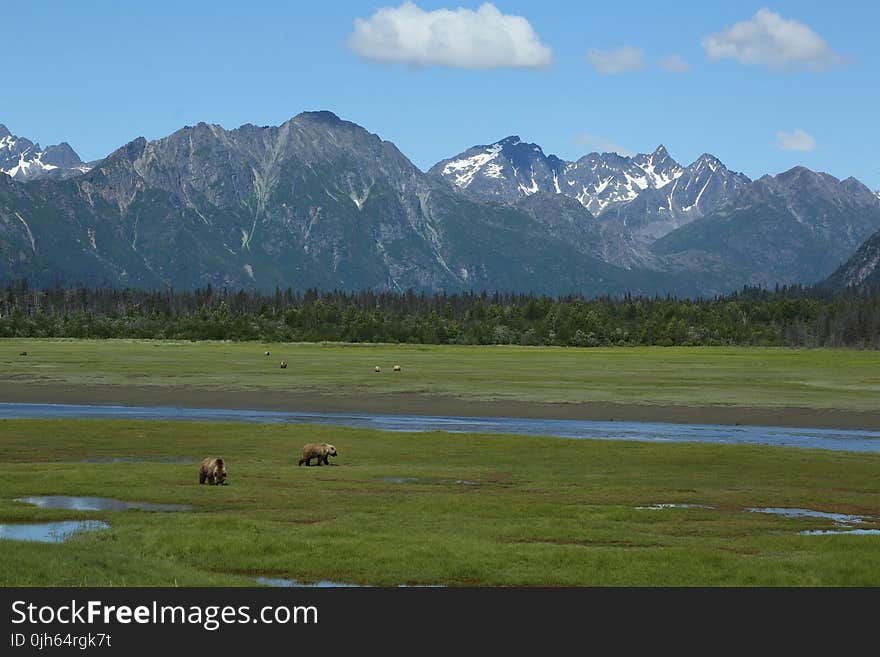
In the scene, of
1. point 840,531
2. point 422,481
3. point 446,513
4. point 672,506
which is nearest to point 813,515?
point 840,531

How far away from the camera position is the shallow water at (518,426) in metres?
59.8

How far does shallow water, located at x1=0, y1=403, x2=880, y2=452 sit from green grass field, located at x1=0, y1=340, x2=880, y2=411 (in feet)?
49.4

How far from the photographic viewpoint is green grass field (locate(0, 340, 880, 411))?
90188 millimetres

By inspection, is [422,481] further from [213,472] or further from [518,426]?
[518,426]

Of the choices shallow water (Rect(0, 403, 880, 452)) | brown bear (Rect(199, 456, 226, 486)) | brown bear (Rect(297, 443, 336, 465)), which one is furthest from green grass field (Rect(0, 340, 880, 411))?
brown bear (Rect(199, 456, 226, 486))

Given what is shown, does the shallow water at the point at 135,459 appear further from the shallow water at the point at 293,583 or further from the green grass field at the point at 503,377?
the green grass field at the point at 503,377

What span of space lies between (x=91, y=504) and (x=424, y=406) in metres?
49.7

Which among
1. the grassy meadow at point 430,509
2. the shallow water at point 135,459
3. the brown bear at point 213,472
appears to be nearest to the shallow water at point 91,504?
the grassy meadow at point 430,509

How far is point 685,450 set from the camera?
51406 mm
